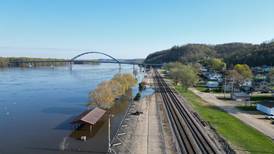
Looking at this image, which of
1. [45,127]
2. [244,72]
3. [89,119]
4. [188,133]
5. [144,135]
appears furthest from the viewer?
[244,72]

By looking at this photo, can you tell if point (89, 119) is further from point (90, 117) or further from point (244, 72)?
point (244, 72)

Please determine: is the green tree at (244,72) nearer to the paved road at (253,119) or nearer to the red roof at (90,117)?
the paved road at (253,119)

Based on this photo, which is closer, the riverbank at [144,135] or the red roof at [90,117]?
the riverbank at [144,135]

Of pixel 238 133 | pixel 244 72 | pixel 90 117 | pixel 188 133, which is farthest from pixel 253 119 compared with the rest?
pixel 244 72

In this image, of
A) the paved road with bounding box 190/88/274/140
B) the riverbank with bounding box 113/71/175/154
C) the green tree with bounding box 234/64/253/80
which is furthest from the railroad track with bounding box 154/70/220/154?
the green tree with bounding box 234/64/253/80

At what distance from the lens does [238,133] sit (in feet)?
86.8

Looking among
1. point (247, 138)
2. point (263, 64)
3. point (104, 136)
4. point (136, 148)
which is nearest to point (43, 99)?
point (104, 136)

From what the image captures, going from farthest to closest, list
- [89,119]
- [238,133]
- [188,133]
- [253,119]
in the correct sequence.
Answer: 1. [253,119]
2. [89,119]
3. [238,133]
4. [188,133]

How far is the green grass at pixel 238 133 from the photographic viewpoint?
2252 centimetres

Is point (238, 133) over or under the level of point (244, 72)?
under

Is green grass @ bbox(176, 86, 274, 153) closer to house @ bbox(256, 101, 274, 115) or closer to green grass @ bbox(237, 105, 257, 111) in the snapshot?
green grass @ bbox(237, 105, 257, 111)

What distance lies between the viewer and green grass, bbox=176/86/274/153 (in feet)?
73.9

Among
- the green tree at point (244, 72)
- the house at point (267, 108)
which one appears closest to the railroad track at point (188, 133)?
the house at point (267, 108)

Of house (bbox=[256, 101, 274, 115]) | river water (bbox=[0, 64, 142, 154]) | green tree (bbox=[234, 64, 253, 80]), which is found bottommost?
river water (bbox=[0, 64, 142, 154])
